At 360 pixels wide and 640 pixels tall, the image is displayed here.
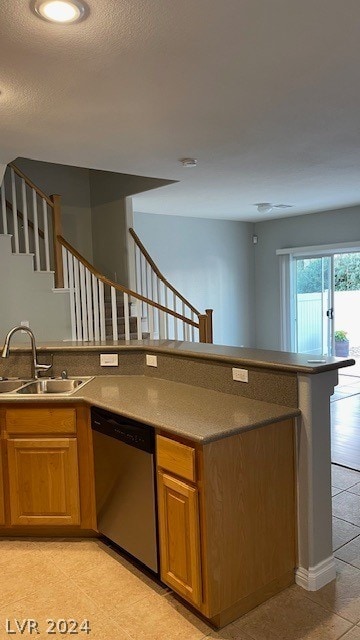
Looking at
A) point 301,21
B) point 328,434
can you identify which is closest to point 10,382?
point 328,434

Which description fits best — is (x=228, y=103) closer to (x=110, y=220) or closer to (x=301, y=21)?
(x=301, y=21)

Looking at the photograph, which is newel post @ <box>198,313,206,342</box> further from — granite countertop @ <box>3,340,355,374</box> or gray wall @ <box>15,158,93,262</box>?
gray wall @ <box>15,158,93,262</box>

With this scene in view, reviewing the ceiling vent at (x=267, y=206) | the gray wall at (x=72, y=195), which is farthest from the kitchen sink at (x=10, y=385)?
the ceiling vent at (x=267, y=206)

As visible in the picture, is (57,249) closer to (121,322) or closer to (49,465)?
(121,322)

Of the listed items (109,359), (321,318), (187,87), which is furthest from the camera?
(321,318)

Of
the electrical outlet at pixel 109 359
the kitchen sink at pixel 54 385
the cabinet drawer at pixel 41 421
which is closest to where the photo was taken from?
the cabinet drawer at pixel 41 421

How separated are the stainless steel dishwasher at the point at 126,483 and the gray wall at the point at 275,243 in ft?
20.6

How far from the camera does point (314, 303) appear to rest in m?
8.48

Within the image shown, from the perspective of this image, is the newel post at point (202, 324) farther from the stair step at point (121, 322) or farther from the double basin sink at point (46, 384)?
the double basin sink at point (46, 384)

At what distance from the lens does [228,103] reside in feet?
10.3

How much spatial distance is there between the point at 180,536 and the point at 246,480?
0.37 metres

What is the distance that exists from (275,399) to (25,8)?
2.06 m

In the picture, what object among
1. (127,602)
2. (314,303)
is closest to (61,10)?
(127,602)

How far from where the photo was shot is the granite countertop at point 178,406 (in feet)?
6.79
